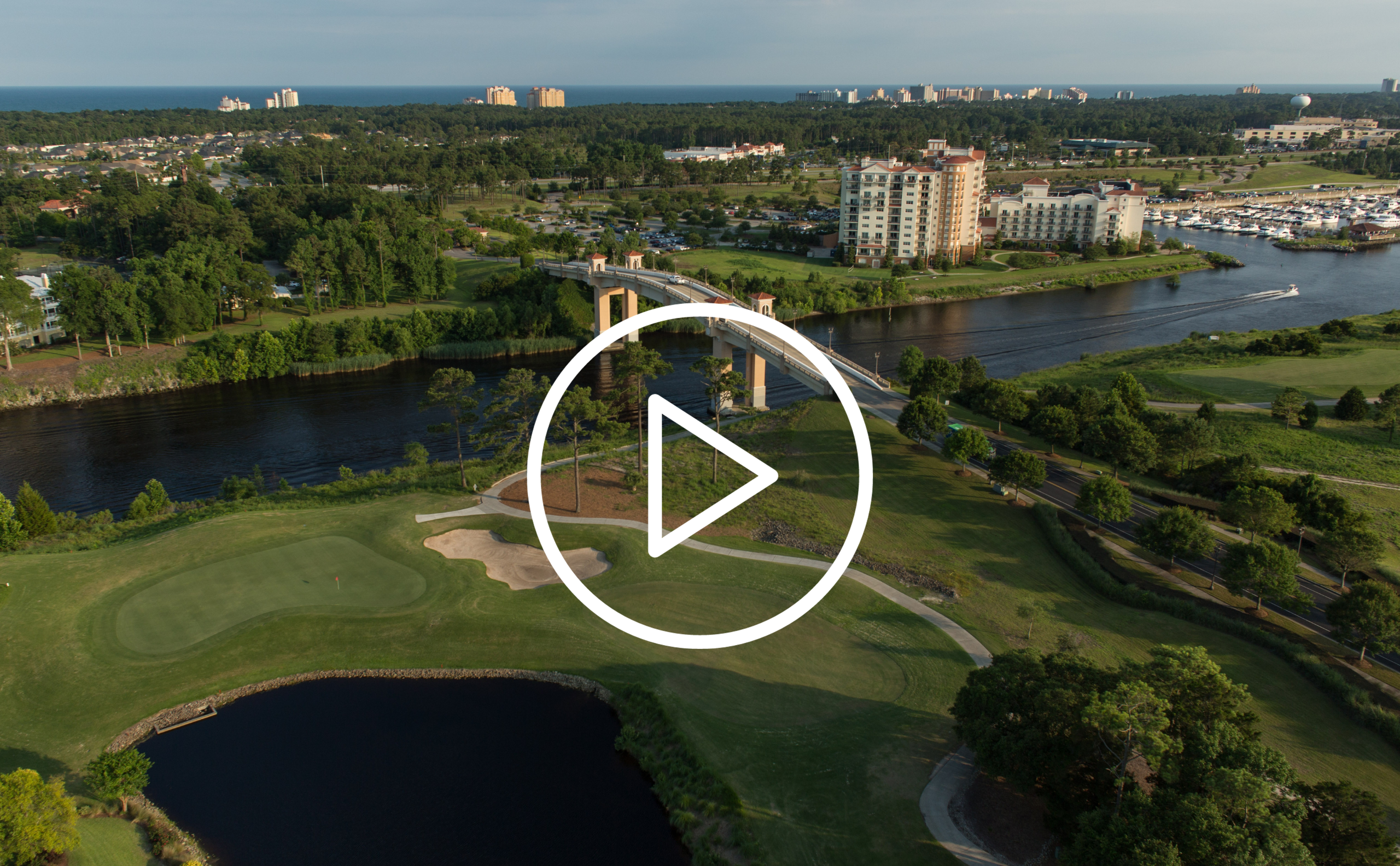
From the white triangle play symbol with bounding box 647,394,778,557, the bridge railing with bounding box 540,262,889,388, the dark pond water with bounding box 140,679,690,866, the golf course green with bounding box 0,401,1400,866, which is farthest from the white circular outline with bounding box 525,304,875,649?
the bridge railing with bounding box 540,262,889,388

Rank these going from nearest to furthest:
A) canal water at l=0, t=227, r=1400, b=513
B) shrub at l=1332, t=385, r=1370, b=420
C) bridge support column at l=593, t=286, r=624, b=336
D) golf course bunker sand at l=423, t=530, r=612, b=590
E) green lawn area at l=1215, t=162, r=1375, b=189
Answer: golf course bunker sand at l=423, t=530, r=612, b=590
canal water at l=0, t=227, r=1400, b=513
shrub at l=1332, t=385, r=1370, b=420
bridge support column at l=593, t=286, r=624, b=336
green lawn area at l=1215, t=162, r=1375, b=189

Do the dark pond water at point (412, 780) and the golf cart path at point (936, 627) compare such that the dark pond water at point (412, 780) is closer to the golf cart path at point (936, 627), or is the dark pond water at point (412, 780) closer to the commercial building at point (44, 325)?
the golf cart path at point (936, 627)

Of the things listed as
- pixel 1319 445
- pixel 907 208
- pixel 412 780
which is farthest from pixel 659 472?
pixel 907 208

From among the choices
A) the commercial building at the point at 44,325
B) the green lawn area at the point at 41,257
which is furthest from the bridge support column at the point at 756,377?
the green lawn area at the point at 41,257

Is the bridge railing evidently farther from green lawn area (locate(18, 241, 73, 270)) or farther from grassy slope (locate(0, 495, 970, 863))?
green lawn area (locate(18, 241, 73, 270))

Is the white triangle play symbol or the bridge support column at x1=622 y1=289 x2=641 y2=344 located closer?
the white triangle play symbol

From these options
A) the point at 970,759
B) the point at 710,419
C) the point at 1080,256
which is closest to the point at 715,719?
the point at 970,759
